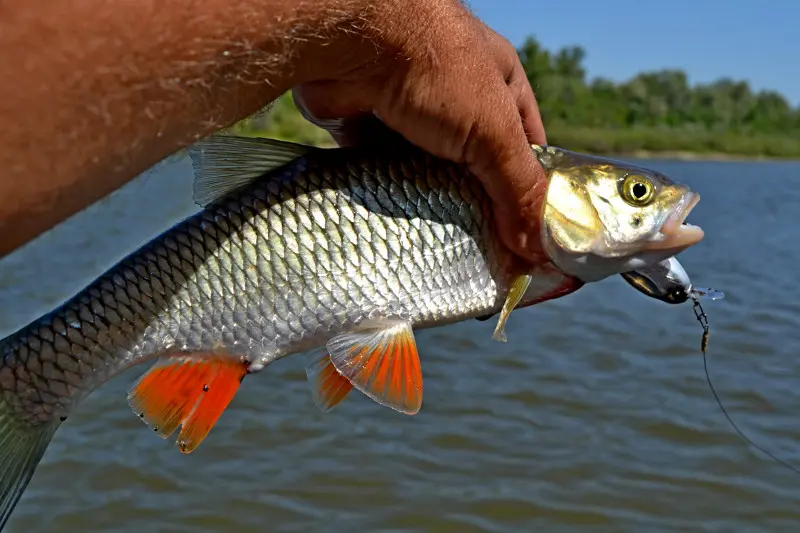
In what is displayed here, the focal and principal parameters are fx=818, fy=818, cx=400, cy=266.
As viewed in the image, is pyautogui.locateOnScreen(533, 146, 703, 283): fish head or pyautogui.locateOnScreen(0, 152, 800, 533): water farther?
pyautogui.locateOnScreen(0, 152, 800, 533): water

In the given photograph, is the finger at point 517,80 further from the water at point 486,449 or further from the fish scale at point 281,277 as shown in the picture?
the water at point 486,449

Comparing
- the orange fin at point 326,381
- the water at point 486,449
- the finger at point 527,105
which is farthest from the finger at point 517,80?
the water at point 486,449

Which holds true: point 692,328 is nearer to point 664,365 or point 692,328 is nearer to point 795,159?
point 664,365

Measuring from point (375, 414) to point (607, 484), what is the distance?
173 cm

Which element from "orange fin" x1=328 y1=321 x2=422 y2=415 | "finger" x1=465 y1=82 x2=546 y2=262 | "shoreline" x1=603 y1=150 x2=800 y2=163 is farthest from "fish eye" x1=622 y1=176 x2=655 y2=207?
"shoreline" x1=603 y1=150 x2=800 y2=163

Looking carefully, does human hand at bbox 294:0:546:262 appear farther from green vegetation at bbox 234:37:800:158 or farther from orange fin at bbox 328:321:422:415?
green vegetation at bbox 234:37:800:158

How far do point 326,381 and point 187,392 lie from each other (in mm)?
408

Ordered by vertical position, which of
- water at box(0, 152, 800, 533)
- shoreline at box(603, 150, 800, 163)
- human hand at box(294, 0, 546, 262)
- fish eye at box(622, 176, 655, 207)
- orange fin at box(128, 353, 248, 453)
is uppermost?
shoreline at box(603, 150, 800, 163)

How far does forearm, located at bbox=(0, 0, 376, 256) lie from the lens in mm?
1196

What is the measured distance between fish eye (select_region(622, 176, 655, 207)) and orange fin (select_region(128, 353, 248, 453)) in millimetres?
1254

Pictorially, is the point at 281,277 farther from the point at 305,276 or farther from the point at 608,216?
the point at 608,216

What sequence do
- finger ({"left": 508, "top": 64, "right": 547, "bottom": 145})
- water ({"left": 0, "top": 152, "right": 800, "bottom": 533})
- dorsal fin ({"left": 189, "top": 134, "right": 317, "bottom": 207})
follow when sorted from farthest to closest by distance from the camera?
water ({"left": 0, "top": 152, "right": 800, "bottom": 533}) < finger ({"left": 508, "top": 64, "right": 547, "bottom": 145}) < dorsal fin ({"left": 189, "top": 134, "right": 317, "bottom": 207})

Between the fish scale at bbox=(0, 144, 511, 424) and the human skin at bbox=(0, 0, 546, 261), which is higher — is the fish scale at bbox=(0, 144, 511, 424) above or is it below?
below

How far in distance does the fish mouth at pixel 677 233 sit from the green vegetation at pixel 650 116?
114 feet
